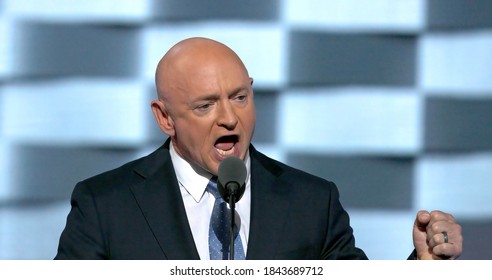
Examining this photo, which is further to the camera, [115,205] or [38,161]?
[38,161]

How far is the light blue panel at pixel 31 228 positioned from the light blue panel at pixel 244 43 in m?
0.43

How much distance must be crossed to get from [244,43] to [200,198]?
31.9 inches

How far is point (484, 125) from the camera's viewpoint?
2713 millimetres

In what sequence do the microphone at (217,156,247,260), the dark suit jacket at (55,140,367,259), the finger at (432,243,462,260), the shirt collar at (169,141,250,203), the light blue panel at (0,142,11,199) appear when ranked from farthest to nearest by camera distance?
the light blue panel at (0,142,11,199)
the shirt collar at (169,141,250,203)
the dark suit jacket at (55,140,367,259)
the finger at (432,243,462,260)
the microphone at (217,156,247,260)

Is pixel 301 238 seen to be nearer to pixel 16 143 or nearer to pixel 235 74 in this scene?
pixel 235 74

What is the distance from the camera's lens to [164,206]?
1.87 meters

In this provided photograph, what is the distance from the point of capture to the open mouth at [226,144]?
1868mm

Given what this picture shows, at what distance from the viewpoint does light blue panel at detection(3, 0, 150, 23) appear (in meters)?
2.63

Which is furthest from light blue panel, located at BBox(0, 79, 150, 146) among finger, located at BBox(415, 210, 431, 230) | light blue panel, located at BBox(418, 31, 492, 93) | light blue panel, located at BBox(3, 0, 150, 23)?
finger, located at BBox(415, 210, 431, 230)

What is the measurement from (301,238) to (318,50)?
0.91 metres

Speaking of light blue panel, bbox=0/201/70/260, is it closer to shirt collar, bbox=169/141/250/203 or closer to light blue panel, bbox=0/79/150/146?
light blue panel, bbox=0/79/150/146
